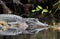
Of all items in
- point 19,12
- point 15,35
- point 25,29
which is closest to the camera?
point 15,35

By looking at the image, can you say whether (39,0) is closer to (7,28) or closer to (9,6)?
(9,6)

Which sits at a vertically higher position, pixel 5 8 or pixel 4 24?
pixel 5 8

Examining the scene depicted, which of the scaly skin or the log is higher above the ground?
the log

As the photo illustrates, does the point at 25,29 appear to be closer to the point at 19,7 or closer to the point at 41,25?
the point at 41,25

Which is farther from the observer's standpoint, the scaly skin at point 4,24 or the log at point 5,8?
the log at point 5,8

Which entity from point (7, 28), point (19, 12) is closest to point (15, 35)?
point (7, 28)

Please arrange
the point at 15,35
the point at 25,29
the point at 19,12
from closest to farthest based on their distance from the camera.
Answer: the point at 15,35
the point at 25,29
the point at 19,12

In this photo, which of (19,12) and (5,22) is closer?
(5,22)

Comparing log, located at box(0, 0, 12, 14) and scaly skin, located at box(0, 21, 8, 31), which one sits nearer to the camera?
scaly skin, located at box(0, 21, 8, 31)

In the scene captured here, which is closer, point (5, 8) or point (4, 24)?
point (4, 24)

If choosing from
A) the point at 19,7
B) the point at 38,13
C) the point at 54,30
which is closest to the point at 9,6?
the point at 19,7

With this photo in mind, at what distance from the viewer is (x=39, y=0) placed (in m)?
12.0

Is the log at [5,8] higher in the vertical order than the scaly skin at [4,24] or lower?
higher

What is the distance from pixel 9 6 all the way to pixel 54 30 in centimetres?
254
